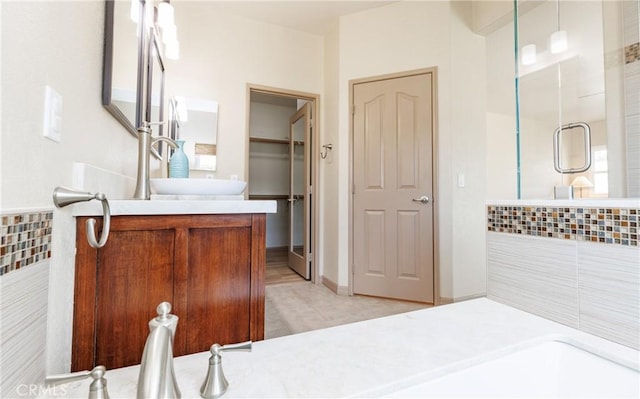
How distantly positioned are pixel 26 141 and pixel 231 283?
2.01ft

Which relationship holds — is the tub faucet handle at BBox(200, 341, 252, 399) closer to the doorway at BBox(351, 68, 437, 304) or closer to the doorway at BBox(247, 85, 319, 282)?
the doorway at BBox(351, 68, 437, 304)

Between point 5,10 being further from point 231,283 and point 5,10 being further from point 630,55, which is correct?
point 630,55

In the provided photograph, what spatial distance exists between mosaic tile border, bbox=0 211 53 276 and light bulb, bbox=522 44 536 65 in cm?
250

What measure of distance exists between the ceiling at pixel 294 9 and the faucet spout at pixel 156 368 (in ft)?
10.3

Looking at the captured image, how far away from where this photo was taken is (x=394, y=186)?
2738mm

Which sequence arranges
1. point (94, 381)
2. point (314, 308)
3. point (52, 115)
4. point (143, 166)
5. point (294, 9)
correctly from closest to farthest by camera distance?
point (94, 381) → point (52, 115) → point (143, 166) → point (314, 308) → point (294, 9)

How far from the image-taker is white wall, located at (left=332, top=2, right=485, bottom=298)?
2553 mm

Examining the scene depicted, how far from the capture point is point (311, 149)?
3.37m

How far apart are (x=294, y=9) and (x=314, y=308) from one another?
9.49ft

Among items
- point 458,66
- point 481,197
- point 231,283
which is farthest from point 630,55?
point 231,283

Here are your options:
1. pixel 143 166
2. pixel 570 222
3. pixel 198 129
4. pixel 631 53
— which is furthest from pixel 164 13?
pixel 631 53

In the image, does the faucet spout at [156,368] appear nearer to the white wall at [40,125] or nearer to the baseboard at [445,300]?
the white wall at [40,125]

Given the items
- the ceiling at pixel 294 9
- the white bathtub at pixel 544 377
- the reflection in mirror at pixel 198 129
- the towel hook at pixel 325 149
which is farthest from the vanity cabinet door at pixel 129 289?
the ceiling at pixel 294 9

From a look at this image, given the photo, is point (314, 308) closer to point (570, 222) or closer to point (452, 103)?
point (570, 222)
